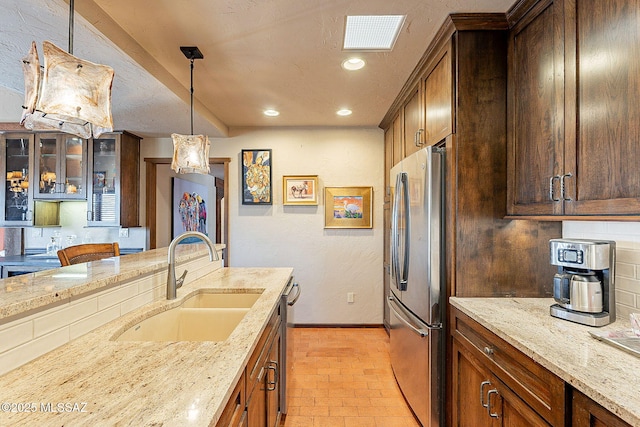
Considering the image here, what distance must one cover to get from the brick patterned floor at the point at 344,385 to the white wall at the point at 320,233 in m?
0.45

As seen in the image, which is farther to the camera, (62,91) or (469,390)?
(469,390)

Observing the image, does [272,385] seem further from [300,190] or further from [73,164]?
[73,164]

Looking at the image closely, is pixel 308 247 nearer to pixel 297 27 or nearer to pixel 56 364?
pixel 297 27

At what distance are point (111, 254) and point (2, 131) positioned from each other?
244cm

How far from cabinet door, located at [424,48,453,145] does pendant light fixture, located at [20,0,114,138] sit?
1694mm

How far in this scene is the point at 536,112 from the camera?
4.94 ft

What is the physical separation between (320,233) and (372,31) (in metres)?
2.35

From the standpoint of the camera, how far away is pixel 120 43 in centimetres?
172

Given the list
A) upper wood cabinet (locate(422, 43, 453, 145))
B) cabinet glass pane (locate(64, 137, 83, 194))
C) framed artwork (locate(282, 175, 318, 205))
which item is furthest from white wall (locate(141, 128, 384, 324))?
upper wood cabinet (locate(422, 43, 453, 145))

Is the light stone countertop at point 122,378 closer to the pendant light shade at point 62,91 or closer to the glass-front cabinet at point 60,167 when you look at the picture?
the pendant light shade at point 62,91

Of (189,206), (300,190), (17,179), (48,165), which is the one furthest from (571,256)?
(189,206)

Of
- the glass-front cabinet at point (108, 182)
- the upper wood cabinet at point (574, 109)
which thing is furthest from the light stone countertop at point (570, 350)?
the glass-front cabinet at point (108, 182)

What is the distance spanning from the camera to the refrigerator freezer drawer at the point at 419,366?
5.89ft

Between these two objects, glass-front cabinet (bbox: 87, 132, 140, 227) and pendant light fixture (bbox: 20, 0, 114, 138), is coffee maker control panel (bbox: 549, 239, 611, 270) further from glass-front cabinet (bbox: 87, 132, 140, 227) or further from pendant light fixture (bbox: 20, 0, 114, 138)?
glass-front cabinet (bbox: 87, 132, 140, 227)
